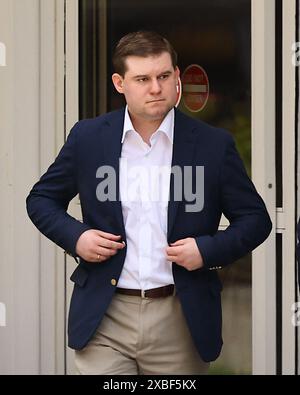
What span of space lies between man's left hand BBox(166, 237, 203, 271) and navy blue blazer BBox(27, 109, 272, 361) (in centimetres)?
2

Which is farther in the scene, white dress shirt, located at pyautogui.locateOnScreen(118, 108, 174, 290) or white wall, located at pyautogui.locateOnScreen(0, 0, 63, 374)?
white wall, located at pyautogui.locateOnScreen(0, 0, 63, 374)

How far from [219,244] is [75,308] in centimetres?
56

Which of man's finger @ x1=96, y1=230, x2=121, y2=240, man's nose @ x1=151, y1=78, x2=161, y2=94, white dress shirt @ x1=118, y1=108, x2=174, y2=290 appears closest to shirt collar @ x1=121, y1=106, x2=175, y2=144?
white dress shirt @ x1=118, y1=108, x2=174, y2=290

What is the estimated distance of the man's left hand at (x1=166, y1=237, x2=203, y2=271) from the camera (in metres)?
2.90

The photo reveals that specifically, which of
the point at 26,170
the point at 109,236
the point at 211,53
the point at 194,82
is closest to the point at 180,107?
the point at 194,82

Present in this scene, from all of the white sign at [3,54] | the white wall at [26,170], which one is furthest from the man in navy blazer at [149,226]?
the white sign at [3,54]

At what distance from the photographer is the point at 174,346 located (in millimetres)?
3033

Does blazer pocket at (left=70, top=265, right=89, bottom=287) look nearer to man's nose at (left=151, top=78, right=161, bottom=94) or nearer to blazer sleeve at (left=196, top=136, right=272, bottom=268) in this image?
blazer sleeve at (left=196, top=136, right=272, bottom=268)

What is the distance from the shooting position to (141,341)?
118 inches

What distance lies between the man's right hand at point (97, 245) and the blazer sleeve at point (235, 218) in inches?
10.9

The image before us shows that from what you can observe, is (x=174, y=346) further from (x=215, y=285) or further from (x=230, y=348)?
(x=230, y=348)

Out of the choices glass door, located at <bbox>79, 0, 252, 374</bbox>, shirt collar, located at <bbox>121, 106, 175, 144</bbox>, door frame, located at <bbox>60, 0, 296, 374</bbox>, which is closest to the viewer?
shirt collar, located at <bbox>121, 106, 175, 144</bbox>
